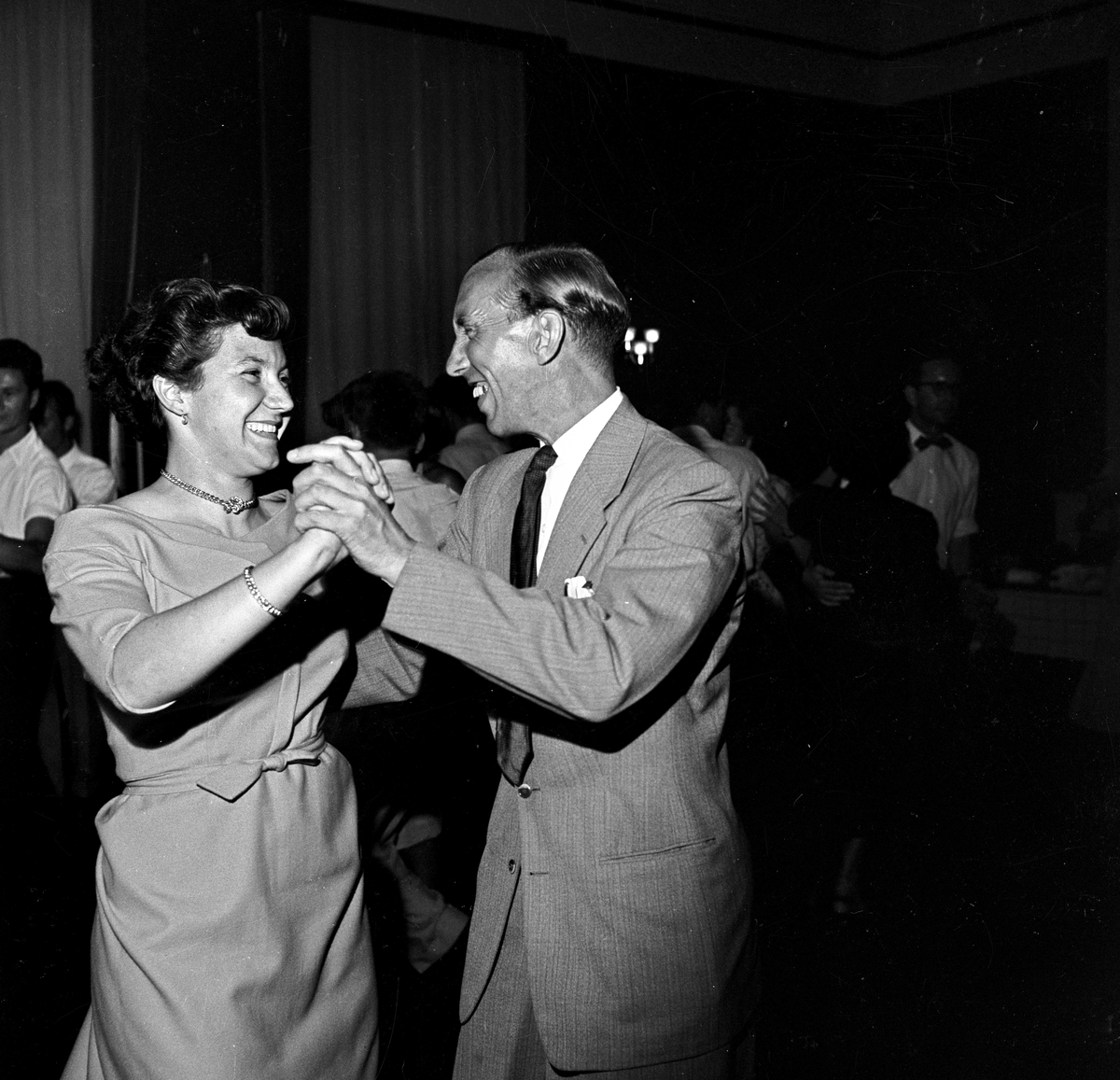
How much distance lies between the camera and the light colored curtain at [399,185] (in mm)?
3158

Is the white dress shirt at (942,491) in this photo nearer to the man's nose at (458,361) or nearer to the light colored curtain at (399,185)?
the light colored curtain at (399,185)

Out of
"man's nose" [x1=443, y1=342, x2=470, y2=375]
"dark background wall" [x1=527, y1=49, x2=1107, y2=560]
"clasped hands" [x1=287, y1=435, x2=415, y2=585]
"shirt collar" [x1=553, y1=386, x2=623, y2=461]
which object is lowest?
"clasped hands" [x1=287, y1=435, x2=415, y2=585]

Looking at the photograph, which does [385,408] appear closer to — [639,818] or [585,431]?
[585,431]

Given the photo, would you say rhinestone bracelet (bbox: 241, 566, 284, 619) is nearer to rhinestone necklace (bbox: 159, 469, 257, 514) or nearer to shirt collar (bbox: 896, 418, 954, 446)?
rhinestone necklace (bbox: 159, 469, 257, 514)

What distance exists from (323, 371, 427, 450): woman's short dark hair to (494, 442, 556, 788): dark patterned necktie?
1.46 metres

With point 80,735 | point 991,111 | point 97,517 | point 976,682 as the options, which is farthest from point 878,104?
point 80,735

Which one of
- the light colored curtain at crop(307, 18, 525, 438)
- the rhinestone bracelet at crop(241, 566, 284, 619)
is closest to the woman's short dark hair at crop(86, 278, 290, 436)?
the rhinestone bracelet at crop(241, 566, 284, 619)

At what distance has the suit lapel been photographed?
5.63 ft

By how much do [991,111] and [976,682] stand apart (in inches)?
60.3

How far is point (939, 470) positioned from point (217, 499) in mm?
2059

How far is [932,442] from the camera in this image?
3.00 m

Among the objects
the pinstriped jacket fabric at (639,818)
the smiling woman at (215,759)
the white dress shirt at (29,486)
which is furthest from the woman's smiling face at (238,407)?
the white dress shirt at (29,486)

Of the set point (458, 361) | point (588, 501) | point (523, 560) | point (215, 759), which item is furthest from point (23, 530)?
point (588, 501)

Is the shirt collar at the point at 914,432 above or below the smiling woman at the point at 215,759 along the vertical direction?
above
